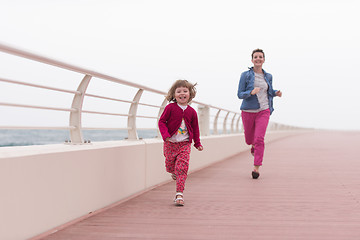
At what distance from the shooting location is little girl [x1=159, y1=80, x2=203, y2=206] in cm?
495

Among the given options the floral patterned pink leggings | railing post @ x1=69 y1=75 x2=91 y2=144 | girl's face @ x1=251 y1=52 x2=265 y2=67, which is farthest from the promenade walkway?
girl's face @ x1=251 y1=52 x2=265 y2=67

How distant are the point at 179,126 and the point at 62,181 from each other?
5.17 feet

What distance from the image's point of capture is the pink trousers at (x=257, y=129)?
24.1 feet

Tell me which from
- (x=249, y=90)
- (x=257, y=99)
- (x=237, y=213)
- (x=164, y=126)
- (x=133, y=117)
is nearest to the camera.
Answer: (x=237, y=213)

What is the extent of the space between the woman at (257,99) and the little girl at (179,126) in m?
2.42

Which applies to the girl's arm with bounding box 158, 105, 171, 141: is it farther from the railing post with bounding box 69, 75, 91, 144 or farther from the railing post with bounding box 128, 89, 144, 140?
the railing post with bounding box 128, 89, 144, 140

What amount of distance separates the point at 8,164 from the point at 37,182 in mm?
399

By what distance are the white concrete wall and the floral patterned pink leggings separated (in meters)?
0.49

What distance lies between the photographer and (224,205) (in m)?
4.82

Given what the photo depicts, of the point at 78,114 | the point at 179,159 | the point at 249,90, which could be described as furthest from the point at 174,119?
the point at 249,90

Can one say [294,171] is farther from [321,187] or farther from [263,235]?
[263,235]

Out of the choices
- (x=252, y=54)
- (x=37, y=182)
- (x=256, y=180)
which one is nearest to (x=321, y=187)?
(x=256, y=180)

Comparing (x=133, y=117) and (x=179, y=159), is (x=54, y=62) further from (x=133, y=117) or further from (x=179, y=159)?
(x=133, y=117)

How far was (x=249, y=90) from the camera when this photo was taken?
7320 mm
